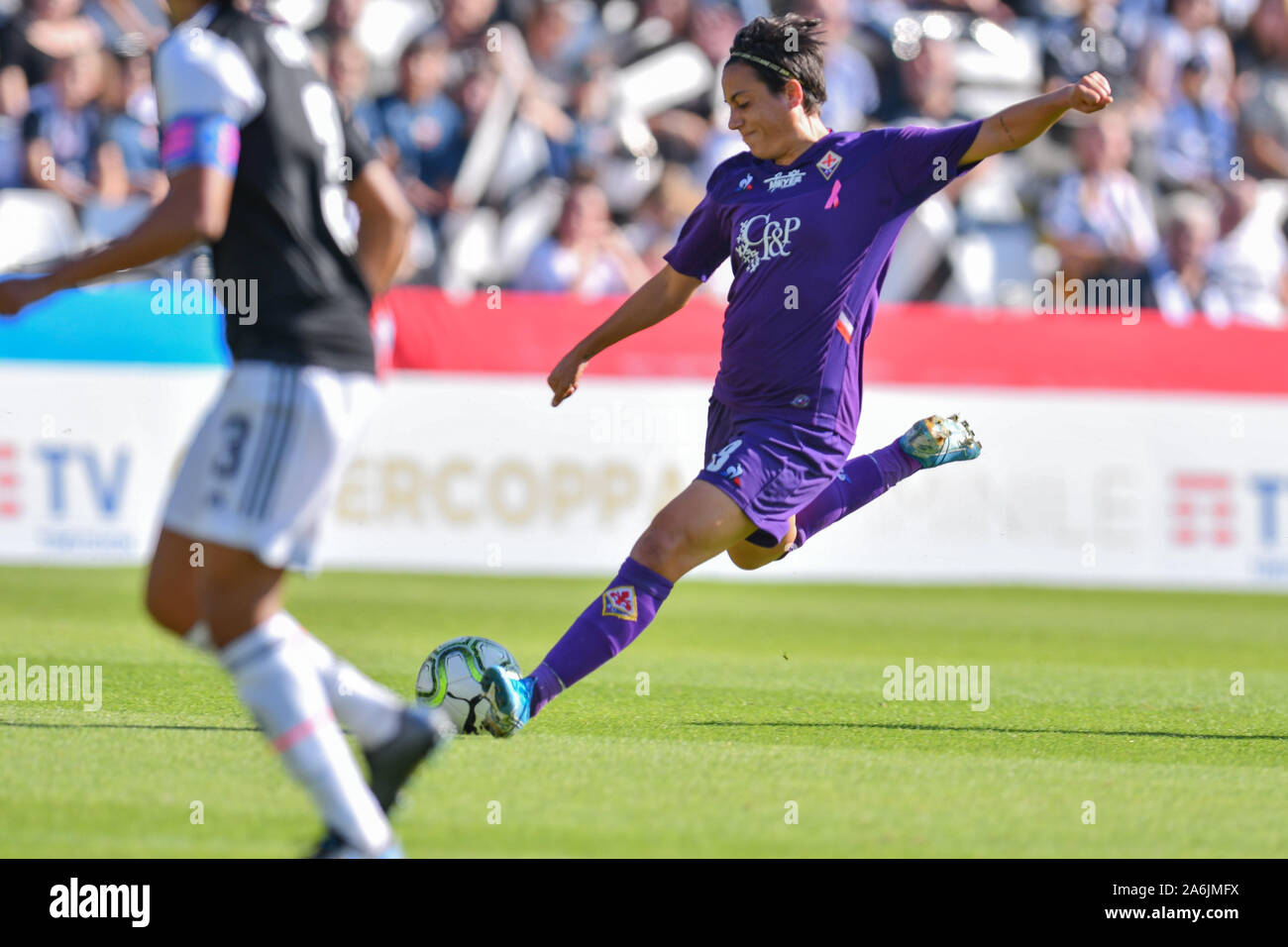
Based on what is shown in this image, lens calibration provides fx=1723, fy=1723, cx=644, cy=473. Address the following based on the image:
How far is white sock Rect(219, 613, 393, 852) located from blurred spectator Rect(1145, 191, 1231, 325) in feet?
42.3

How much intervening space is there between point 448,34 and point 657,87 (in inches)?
82.5

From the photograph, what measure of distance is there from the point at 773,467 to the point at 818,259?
0.81 metres

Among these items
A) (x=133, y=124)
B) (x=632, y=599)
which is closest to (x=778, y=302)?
(x=632, y=599)

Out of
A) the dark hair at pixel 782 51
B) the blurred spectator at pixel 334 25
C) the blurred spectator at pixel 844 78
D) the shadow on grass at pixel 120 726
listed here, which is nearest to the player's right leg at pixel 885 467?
the dark hair at pixel 782 51

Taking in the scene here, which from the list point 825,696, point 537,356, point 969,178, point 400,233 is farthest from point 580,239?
point 400,233

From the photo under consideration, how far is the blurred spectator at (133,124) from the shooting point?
1481cm

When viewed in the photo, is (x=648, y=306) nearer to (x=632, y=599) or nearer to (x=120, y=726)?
(x=632, y=599)

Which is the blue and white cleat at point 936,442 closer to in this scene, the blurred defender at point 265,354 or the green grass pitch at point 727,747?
the green grass pitch at point 727,747

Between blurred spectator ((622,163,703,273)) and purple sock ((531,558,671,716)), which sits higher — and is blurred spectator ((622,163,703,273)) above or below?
above

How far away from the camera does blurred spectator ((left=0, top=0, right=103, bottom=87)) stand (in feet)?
50.1

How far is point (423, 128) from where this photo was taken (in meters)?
15.8

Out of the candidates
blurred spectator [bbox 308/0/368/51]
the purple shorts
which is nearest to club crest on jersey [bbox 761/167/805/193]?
the purple shorts

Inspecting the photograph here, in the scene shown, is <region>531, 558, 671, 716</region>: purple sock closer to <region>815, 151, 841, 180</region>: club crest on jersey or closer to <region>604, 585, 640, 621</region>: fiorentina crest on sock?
<region>604, 585, 640, 621</region>: fiorentina crest on sock
